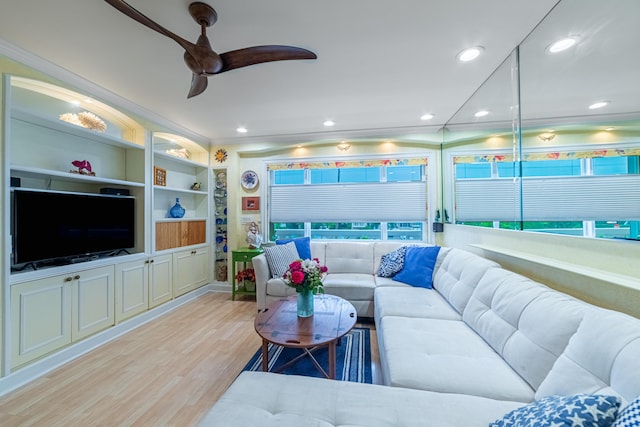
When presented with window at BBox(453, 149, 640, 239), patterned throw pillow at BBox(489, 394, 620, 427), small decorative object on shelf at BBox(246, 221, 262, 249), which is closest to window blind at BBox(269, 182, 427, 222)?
small decorative object on shelf at BBox(246, 221, 262, 249)

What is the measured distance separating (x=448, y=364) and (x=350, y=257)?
2.14m

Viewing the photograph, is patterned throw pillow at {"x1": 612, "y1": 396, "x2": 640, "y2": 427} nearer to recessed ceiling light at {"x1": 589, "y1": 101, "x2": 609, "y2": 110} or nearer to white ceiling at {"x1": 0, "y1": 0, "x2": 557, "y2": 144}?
recessed ceiling light at {"x1": 589, "y1": 101, "x2": 609, "y2": 110}

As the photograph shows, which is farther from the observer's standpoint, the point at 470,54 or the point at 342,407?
the point at 470,54

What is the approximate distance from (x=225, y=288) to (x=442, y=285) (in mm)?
3214

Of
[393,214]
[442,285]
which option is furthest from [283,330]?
[393,214]

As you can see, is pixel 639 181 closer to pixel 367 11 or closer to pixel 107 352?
pixel 367 11

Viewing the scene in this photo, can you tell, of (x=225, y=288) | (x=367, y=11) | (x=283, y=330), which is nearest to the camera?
(x=367, y=11)

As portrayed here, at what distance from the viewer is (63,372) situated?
196 cm

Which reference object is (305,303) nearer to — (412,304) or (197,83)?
(412,304)

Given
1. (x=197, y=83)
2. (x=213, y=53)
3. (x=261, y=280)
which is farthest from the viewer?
(x=261, y=280)

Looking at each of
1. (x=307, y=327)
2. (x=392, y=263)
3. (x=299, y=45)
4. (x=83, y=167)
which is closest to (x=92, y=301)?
(x=83, y=167)

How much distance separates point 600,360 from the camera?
0.87 m

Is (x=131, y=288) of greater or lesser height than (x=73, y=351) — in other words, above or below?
above

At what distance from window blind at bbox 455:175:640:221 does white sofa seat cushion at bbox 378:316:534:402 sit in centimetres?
94
